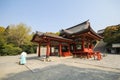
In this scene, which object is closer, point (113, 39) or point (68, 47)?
point (68, 47)

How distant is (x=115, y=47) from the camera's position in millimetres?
28328

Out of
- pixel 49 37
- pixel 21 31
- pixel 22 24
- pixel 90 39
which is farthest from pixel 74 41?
pixel 22 24

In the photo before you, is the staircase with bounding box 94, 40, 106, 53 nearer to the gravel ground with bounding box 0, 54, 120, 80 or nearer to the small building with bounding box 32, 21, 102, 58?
the small building with bounding box 32, 21, 102, 58

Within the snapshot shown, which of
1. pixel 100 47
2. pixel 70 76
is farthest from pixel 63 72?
pixel 100 47

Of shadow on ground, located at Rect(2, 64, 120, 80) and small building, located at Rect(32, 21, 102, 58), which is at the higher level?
small building, located at Rect(32, 21, 102, 58)

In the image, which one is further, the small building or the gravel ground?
the small building

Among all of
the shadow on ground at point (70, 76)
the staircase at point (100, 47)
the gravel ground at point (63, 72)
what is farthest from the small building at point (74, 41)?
the staircase at point (100, 47)

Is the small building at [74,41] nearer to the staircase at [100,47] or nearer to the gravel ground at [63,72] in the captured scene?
the gravel ground at [63,72]

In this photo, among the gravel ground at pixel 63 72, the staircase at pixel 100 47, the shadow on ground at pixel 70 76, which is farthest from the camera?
the staircase at pixel 100 47

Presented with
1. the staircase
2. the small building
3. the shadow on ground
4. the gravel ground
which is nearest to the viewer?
the shadow on ground

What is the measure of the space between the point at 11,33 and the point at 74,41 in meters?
21.8

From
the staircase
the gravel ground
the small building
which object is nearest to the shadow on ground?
the gravel ground

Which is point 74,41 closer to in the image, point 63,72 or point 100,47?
point 63,72

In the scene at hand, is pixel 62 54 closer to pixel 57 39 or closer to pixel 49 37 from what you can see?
pixel 57 39
